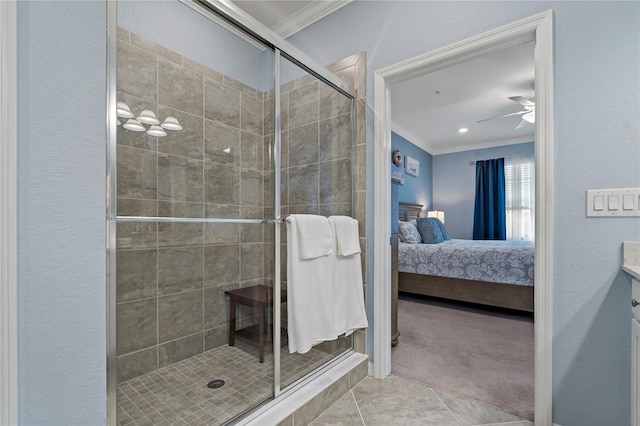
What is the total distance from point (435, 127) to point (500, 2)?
12.9 ft

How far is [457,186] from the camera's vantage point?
22.3 feet

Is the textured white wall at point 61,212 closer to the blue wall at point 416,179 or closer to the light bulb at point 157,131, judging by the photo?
the light bulb at point 157,131

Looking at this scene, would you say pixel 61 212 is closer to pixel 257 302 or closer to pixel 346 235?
pixel 257 302

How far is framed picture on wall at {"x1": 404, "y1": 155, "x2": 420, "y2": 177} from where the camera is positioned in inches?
229

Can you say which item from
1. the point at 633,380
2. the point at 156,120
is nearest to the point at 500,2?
the point at 633,380

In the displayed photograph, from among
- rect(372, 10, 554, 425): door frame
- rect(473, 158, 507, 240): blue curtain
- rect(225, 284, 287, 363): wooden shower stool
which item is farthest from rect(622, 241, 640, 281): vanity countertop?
rect(473, 158, 507, 240): blue curtain

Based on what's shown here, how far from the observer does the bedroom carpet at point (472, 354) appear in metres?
1.87

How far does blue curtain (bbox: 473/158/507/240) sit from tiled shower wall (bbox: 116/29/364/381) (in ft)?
17.5

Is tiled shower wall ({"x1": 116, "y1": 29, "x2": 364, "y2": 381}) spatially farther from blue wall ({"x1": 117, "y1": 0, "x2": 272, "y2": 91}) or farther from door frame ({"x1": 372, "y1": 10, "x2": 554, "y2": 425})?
door frame ({"x1": 372, "y1": 10, "x2": 554, "y2": 425})

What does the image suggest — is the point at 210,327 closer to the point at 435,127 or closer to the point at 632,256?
the point at 632,256

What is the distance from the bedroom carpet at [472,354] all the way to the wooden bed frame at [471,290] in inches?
5.9

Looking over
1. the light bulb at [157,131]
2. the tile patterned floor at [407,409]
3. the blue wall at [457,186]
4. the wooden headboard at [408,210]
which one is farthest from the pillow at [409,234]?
the light bulb at [157,131]

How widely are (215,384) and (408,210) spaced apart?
5012mm
